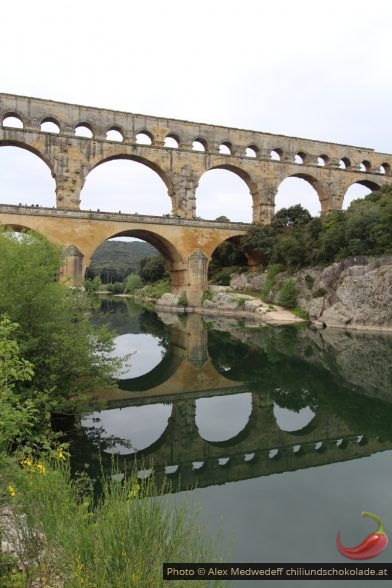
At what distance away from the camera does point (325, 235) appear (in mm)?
27188

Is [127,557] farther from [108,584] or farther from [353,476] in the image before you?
[353,476]

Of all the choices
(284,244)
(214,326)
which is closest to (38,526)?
(214,326)

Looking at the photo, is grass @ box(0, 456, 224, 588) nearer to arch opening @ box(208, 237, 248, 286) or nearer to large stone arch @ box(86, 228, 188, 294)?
large stone arch @ box(86, 228, 188, 294)

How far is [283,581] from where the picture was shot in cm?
420

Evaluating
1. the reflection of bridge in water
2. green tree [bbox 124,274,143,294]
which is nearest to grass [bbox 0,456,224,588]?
the reflection of bridge in water

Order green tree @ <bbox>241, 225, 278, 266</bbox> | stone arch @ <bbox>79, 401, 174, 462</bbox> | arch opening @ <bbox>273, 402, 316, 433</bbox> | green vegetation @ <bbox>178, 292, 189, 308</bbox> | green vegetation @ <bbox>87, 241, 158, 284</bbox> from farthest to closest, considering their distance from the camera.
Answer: green vegetation @ <bbox>87, 241, 158, 284</bbox>
green vegetation @ <bbox>178, 292, 189, 308</bbox>
green tree @ <bbox>241, 225, 278, 266</bbox>
arch opening @ <bbox>273, 402, 316, 433</bbox>
stone arch @ <bbox>79, 401, 174, 462</bbox>

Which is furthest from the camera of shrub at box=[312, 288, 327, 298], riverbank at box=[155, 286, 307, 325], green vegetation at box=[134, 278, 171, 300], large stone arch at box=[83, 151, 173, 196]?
green vegetation at box=[134, 278, 171, 300]

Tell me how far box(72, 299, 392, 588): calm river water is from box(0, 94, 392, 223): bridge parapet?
62.5ft

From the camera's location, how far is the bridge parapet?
99.3 ft

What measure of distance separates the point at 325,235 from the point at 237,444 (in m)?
21.2

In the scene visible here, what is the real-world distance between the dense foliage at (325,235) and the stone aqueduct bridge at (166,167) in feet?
7.12

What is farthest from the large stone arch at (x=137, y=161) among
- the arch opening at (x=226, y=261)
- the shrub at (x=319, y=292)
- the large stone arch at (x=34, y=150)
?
the shrub at (x=319, y=292)

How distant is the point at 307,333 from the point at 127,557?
64.2 feet

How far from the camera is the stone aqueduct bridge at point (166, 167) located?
96.3 feet
